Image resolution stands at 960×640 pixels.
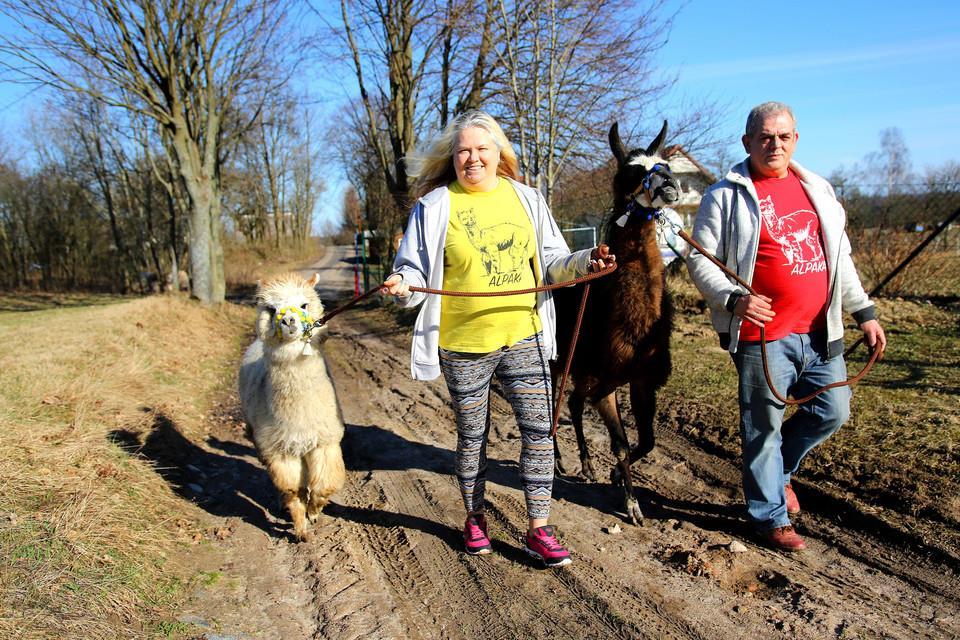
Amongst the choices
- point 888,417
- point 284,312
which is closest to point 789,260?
point 888,417

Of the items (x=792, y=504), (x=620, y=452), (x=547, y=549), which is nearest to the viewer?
(x=547, y=549)

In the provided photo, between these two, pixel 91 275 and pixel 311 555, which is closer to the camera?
pixel 311 555

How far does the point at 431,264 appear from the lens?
3307 millimetres

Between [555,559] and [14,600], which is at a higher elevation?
[14,600]

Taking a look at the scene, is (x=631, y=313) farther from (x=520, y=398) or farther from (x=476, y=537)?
(x=476, y=537)

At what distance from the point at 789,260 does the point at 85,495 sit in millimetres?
4431

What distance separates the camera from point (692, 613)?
2990 mm

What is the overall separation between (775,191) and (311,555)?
11.6 feet

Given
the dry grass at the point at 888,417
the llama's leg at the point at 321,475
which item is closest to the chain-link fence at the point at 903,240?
the dry grass at the point at 888,417

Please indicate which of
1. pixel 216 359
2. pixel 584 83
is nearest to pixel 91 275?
pixel 216 359

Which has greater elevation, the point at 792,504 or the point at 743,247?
the point at 743,247

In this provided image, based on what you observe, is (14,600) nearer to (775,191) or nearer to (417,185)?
(417,185)

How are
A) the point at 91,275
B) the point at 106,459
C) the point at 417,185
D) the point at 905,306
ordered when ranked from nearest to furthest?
1. the point at 417,185
2. the point at 106,459
3. the point at 905,306
4. the point at 91,275

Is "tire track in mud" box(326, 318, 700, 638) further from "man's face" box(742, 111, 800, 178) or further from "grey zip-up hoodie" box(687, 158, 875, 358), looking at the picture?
"man's face" box(742, 111, 800, 178)
